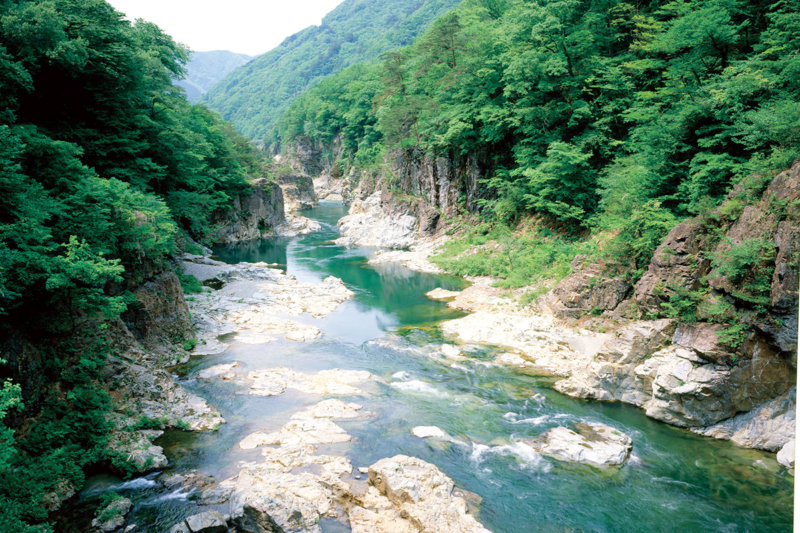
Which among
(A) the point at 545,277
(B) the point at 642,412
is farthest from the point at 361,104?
(B) the point at 642,412

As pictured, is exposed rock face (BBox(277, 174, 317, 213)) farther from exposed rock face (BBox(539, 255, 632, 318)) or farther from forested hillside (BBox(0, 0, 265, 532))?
exposed rock face (BBox(539, 255, 632, 318))

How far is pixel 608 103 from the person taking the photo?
22.7 meters

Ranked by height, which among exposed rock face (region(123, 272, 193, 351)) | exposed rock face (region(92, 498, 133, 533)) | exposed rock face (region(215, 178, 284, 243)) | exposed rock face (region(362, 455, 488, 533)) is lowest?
exposed rock face (region(362, 455, 488, 533))

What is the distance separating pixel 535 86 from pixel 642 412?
20557 millimetres

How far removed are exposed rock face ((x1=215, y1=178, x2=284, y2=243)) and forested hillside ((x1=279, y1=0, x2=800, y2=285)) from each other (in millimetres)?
11771

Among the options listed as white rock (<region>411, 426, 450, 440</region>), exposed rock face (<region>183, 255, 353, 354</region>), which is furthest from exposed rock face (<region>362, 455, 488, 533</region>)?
exposed rock face (<region>183, 255, 353, 354</region>)

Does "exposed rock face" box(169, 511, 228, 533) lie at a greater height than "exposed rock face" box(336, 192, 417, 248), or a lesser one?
lesser

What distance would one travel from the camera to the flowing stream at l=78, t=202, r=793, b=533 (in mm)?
7641

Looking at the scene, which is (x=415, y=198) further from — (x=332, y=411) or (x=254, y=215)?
(x=332, y=411)

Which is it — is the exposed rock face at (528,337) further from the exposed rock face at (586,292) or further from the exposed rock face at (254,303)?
the exposed rock face at (254,303)

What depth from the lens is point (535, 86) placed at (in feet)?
84.0

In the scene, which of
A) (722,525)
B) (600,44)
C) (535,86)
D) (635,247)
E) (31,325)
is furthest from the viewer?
(535,86)

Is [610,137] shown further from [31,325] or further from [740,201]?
[31,325]

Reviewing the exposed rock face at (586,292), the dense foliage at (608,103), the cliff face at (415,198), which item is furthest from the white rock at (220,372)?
the cliff face at (415,198)
